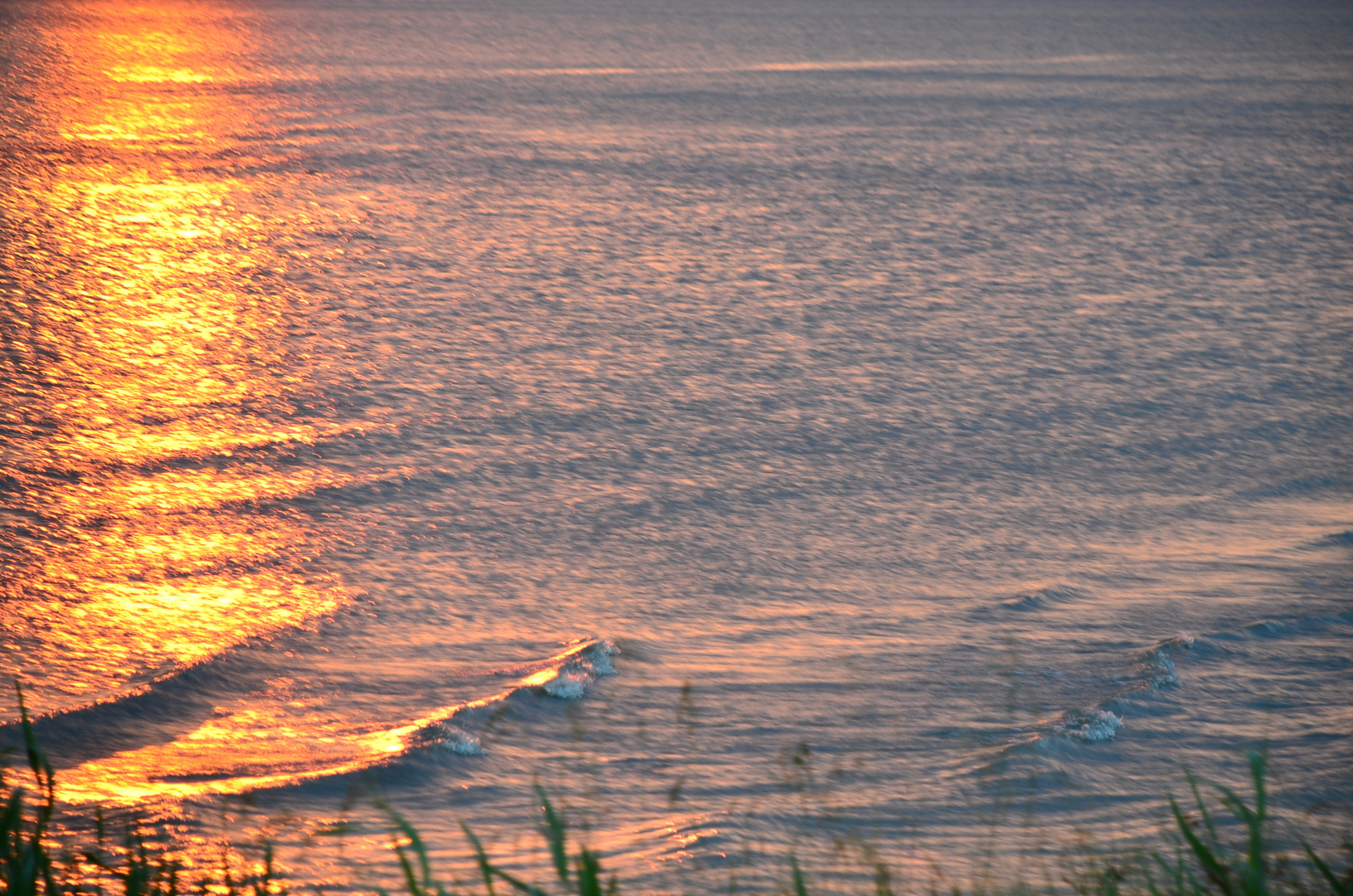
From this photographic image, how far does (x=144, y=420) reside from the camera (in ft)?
16.6

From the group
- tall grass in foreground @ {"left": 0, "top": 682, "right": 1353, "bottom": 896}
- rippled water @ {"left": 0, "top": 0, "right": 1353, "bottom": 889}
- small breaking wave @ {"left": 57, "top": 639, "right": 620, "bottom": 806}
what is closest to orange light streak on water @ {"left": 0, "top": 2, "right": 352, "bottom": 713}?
rippled water @ {"left": 0, "top": 0, "right": 1353, "bottom": 889}

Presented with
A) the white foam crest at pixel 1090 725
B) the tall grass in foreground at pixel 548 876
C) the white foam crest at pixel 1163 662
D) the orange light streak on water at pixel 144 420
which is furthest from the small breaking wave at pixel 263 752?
the white foam crest at pixel 1163 662

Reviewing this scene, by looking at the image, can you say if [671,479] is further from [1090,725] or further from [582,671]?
[1090,725]

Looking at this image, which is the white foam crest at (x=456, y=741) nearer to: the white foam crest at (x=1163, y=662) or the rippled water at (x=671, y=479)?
the rippled water at (x=671, y=479)

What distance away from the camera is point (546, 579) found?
4.18m

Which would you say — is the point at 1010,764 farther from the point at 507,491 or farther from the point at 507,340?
the point at 507,340

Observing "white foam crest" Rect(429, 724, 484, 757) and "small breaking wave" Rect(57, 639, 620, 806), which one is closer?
"small breaking wave" Rect(57, 639, 620, 806)

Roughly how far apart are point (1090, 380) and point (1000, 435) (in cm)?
92

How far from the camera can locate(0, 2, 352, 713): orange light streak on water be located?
3.75m

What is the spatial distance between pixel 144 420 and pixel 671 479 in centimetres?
203

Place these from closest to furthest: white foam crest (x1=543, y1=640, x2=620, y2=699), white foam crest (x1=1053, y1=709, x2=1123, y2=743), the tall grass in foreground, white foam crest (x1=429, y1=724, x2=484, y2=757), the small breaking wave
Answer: the tall grass in foreground → the small breaking wave → white foam crest (x1=429, y1=724, x2=484, y2=757) → white foam crest (x1=1053, y1=709, x2=1123, y2=743) → white foam crest (x1=543, y1=640, x2=620, y2=699)

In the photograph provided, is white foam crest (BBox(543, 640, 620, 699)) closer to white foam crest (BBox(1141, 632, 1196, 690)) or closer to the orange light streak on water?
the orange light streak on water

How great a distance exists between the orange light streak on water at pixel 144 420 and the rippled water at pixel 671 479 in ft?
0.07

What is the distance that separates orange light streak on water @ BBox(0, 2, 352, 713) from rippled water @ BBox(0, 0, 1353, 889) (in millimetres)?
22
